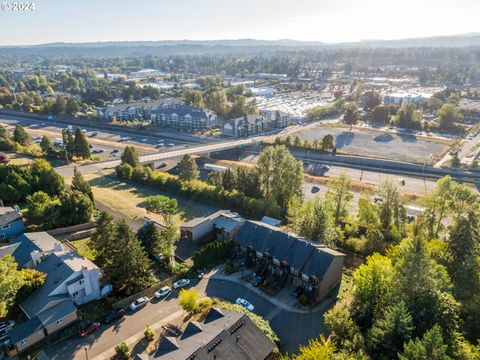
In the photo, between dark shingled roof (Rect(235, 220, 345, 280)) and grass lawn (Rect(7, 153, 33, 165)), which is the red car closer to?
dark shingled roof (Rect(235, 220, 345, 280))

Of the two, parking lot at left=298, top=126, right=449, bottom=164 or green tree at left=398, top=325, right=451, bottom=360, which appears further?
parking lot at left=298, top=126, right=449, bottom=164

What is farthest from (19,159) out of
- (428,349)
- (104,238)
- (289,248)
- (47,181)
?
(428,349)

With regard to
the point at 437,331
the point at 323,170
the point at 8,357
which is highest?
the point at 437,331

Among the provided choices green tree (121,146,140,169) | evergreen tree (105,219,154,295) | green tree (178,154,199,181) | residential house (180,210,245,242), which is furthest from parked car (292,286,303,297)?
green tree (121,146,140,169)

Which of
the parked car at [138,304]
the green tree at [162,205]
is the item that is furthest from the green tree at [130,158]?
the parked car at [138,304]

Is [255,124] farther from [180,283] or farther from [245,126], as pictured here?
[180,283]

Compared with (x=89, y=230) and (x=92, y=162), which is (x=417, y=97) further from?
(x=89, y=230)

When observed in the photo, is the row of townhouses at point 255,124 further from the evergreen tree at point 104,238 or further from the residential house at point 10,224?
the evergreen tree at point 104,238

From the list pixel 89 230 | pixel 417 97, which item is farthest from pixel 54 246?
Answer: pixel 417 97
